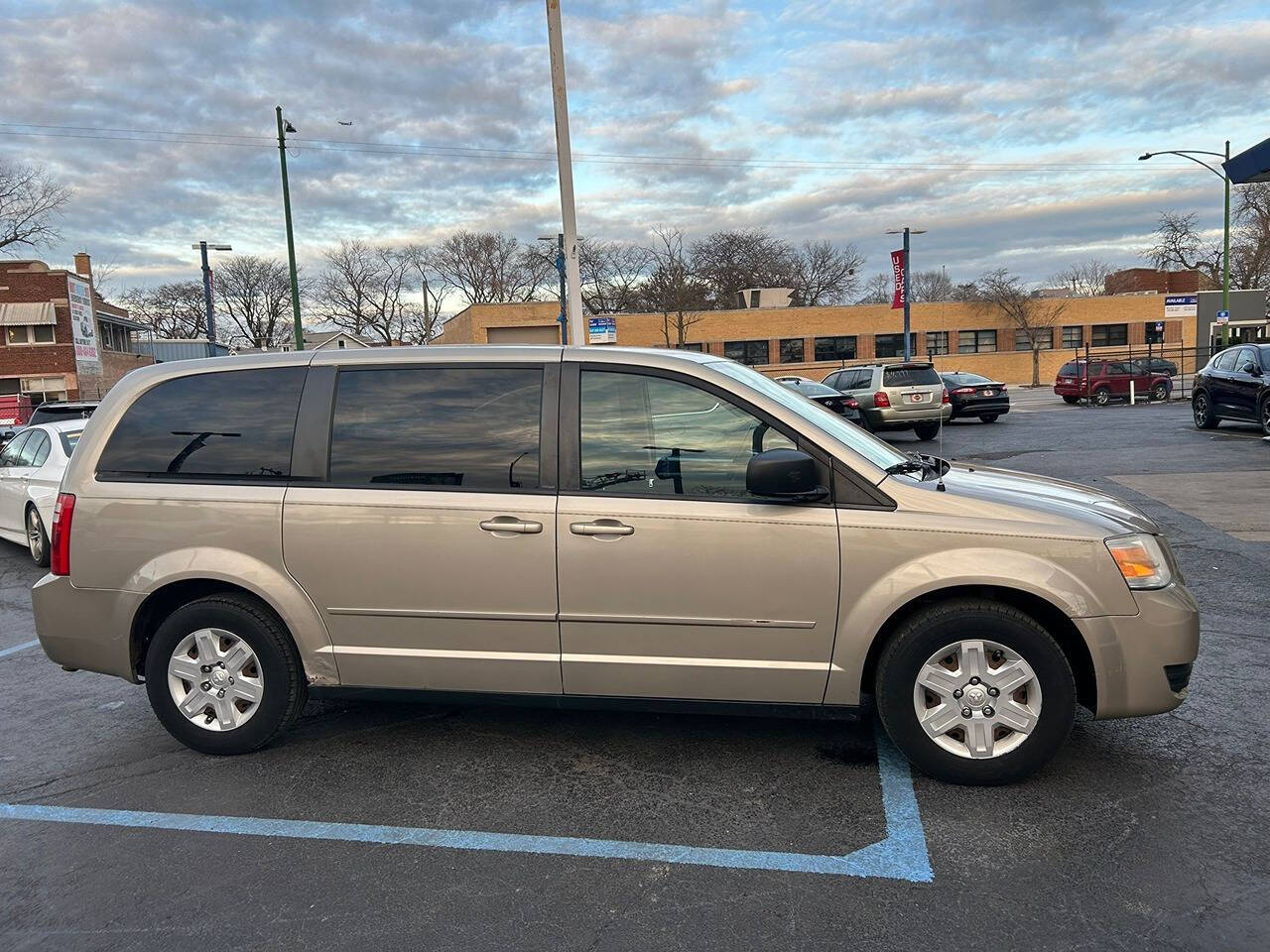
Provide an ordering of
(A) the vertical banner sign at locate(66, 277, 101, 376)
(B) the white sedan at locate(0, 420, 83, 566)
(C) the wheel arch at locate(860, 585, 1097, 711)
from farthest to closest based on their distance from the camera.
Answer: (A) the vertical banner sign at locate(66, 277, 101, 376), (B) the white sedan at locate(0, 420, 83, 566), (C) the wheel arch at locate(860, 585, 1097, 711)

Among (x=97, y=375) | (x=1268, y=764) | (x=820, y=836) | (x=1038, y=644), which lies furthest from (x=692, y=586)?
(x=97, y=375)

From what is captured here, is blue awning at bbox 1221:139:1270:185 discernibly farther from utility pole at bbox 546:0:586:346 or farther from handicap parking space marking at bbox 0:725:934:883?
handicap parking space marking at bbox 0:725:934:883

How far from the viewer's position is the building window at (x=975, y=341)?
55.4 meters

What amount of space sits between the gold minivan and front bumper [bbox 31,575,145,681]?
14 mm

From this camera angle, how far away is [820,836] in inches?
128

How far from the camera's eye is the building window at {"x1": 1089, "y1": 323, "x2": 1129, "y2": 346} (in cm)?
5584

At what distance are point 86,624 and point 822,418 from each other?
3599 millimetres

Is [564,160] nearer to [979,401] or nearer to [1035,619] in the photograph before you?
[1035,619]

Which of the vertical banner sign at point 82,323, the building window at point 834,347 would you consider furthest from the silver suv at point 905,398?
the building window at point 834,347

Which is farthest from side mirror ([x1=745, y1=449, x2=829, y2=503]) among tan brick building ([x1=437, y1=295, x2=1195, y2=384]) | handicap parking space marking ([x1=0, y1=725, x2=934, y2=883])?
tan brick building ([x1=437, y1=295, x2=1195, y2=384])

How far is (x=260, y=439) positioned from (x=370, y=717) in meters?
1.57

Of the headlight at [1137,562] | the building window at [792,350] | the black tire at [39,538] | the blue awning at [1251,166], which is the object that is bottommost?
the black tire at [39,538]

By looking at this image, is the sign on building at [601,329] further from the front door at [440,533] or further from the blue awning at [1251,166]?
the front door at [440,533]

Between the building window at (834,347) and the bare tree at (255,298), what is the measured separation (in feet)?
148
